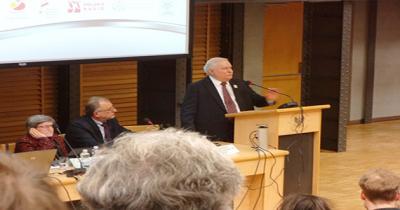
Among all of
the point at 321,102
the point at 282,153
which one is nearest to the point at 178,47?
the point at 282,153

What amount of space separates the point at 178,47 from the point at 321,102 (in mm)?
4016

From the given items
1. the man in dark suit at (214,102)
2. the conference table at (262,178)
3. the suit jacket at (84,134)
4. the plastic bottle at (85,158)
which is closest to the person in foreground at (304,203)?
the plastic bottle at (85,158)

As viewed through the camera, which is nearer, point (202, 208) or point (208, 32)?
point (202, 208)

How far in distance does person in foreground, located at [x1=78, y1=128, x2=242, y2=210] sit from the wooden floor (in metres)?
6.39

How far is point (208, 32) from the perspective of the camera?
428 inches

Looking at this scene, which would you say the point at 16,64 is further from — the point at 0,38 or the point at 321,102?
the point at 321,102

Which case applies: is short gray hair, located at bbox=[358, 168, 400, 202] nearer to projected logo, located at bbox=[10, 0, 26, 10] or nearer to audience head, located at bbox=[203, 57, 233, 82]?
audience head, located at bbox=[203, 57, 233, 82]

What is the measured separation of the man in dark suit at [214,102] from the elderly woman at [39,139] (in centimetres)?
145

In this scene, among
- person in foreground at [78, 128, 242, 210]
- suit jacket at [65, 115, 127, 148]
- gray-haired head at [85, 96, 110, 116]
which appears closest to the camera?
person in foreground at [78, 128, 242, 210]

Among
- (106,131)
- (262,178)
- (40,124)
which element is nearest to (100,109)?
(106,131)

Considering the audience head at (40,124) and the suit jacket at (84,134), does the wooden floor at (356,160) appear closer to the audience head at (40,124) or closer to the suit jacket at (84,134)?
the suit jacket at (84,134)

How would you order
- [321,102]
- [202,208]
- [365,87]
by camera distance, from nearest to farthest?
[202,208]
[321,102]
[365,87]

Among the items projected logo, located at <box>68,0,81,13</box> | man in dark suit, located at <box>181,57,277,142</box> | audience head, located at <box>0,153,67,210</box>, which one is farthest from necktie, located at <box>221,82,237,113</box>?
audience head, located at <box>0,153,67,210</box>

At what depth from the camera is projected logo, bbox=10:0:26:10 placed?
6966 millimetres
